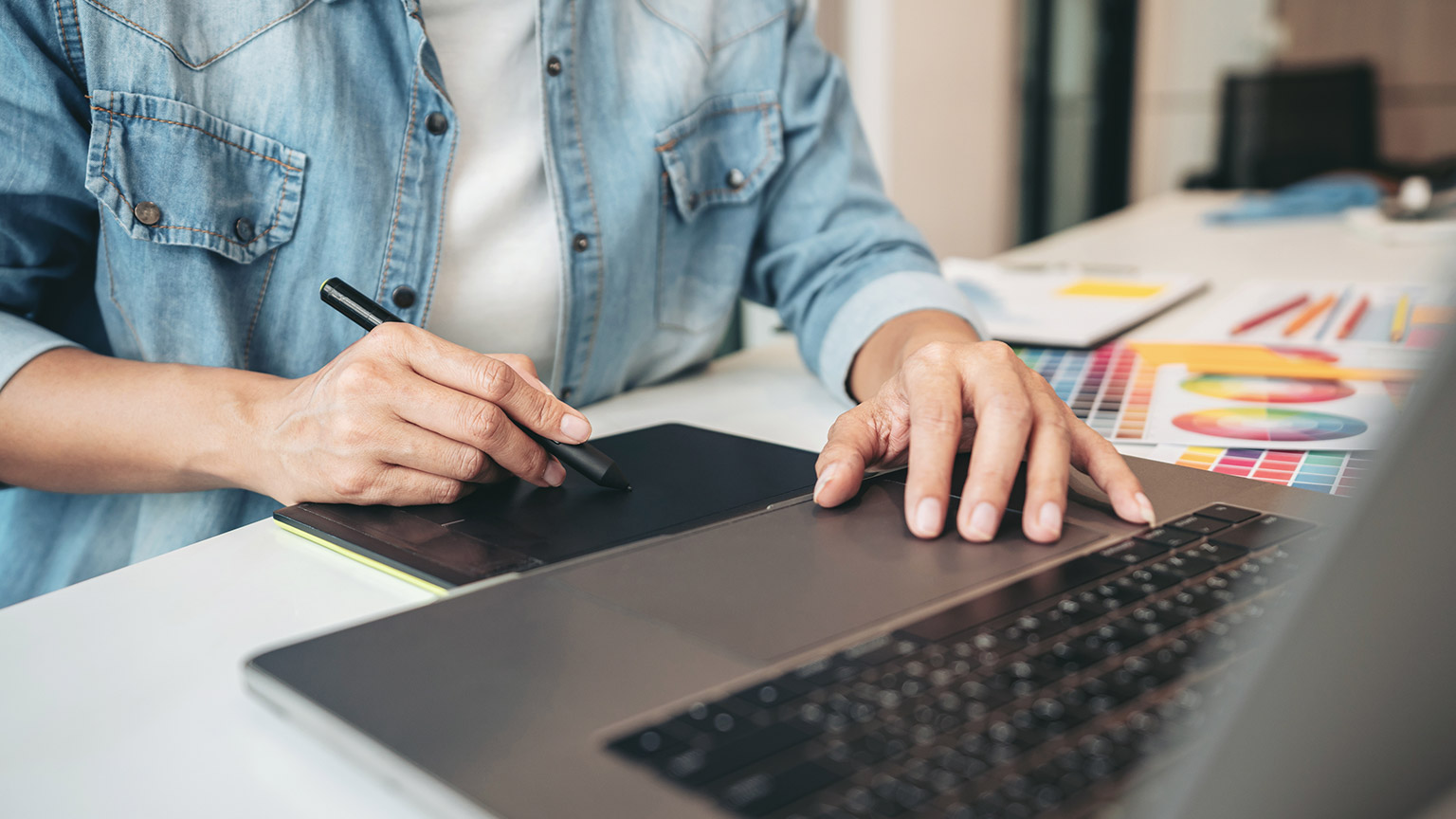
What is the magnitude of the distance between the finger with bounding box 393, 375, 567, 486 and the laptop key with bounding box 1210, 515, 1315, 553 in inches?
14.2

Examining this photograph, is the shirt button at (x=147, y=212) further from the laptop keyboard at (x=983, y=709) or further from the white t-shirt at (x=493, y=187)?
the laptop keyboard at (x=983, y=709)

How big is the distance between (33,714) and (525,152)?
23.0 inches

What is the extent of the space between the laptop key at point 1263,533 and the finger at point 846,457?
0.18 metres

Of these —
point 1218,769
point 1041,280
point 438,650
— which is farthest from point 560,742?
point 1041,280

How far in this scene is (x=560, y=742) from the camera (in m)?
0.32

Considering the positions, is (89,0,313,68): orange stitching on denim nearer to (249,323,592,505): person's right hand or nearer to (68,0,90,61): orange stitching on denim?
(68,0,90,61): orange stitching on denim

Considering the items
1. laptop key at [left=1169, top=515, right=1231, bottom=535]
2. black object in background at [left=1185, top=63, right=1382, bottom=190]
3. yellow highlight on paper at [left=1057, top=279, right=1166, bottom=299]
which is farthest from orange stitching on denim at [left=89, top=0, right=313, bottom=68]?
black object in background at [left=1185, top=63, right=1382, bottom=190]

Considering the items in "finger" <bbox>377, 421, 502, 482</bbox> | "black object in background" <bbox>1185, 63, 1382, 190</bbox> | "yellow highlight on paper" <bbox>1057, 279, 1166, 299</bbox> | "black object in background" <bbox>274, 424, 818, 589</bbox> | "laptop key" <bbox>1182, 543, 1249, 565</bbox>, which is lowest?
"black object in background" <bbox>1185, 63, 1382, 190</bbox>

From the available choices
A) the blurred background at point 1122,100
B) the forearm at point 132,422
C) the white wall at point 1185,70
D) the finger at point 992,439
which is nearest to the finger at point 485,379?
the forearm at point 132,422

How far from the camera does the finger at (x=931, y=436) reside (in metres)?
0.50

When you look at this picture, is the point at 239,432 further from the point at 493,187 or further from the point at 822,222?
the point at 822,222

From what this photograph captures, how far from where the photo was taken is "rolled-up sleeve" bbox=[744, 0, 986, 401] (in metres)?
0.95

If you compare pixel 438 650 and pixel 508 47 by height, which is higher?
pixel 508 47

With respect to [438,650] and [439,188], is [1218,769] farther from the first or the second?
[439,188]
